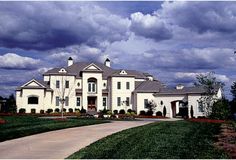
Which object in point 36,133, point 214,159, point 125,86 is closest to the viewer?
point 214,159

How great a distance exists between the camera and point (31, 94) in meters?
50.1

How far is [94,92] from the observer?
176 feet

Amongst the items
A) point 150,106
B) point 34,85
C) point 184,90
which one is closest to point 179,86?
point 184,90

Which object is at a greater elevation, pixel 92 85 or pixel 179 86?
pixel 92 85

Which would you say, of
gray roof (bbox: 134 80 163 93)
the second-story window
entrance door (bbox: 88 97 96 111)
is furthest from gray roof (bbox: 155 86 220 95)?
entrance door (bbox: 88 97 96 111)

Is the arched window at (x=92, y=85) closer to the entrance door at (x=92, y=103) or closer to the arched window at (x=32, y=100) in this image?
the entrance door at (x=92, y=103)

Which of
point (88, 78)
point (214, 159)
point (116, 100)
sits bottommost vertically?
point (214, 159)

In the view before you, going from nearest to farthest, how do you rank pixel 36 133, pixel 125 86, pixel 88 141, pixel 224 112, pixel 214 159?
pixel 214 159
pixel 88 141
pixel 36 133
pixel 224 112
pixel 125 86

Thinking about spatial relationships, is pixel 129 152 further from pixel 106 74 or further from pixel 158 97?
pixel 106 74

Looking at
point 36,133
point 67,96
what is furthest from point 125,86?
point 36,133

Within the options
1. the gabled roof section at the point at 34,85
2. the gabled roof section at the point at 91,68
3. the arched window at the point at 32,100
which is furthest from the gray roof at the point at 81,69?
the arched window at the point at 32,100

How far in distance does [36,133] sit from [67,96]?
34.4 m

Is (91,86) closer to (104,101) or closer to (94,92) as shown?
(94,92)

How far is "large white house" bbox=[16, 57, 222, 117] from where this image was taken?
50.2 meters
